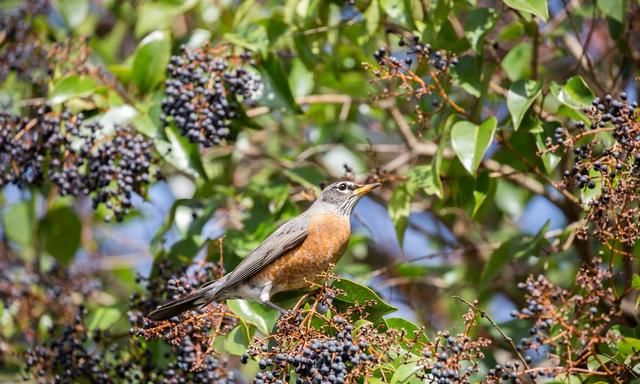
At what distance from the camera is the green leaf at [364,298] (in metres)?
3.33

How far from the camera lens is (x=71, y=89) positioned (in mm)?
4371

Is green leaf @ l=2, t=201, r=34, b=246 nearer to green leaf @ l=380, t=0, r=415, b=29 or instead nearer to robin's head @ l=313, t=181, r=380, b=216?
robin's head @ l=313, t=181, r=380, b=216

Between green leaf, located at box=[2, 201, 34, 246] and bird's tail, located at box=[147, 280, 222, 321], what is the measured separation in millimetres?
2066

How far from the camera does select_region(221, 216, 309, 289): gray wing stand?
415 cm

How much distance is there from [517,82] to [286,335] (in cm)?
146

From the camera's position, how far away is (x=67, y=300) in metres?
5.24

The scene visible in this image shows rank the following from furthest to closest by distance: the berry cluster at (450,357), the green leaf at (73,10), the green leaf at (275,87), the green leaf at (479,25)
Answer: the green leaf at (73,10) → the green leaf at (275,87) → the green leaf at (479,25) → the berry cluster at (450,357)

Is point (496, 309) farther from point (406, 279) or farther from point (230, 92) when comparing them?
point (230, 92)

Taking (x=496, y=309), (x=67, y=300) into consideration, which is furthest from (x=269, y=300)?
(x=496, y=309)

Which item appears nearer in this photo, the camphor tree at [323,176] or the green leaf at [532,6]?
the camphor tree at [323,176]

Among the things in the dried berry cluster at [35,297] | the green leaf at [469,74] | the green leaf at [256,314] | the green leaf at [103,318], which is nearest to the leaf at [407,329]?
the green leaf at [256,314]

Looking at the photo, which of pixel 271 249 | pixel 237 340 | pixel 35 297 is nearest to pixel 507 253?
pixel 271 249

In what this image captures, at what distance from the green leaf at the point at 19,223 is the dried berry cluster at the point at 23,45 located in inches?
42.1

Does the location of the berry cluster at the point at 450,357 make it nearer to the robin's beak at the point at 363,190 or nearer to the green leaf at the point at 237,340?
the green leaf at the point at 237,340
